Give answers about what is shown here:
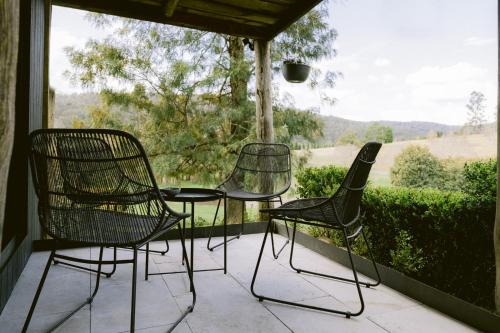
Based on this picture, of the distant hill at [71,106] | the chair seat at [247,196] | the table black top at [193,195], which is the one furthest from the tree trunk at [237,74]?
the table black top at [193,195]

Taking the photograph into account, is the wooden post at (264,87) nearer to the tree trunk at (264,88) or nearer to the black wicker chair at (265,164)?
the tree trunk at (264,88)

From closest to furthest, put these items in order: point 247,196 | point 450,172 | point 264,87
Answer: point 247,196, point 264,87, point 450,172

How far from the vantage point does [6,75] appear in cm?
98

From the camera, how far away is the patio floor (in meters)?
Result: 1.73

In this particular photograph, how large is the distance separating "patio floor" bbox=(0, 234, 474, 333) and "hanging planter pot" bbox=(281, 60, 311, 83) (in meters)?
1.95

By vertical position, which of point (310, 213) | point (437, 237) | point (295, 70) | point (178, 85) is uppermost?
point (178, 85)

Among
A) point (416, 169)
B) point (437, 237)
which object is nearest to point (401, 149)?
point (416, 169)

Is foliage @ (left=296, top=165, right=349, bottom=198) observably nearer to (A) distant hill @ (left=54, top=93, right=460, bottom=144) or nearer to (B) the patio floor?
(B) the patio floor

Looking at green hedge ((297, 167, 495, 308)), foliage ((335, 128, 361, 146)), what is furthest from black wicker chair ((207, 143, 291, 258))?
foliage ((335, 128, 361, 146))

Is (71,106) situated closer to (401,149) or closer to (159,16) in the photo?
(159,16)

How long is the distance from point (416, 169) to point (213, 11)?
141 inches

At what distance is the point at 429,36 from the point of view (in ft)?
19.6

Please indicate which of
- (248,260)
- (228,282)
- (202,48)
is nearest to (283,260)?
(248,260)

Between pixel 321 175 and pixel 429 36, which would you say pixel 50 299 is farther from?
pixel 429 36
